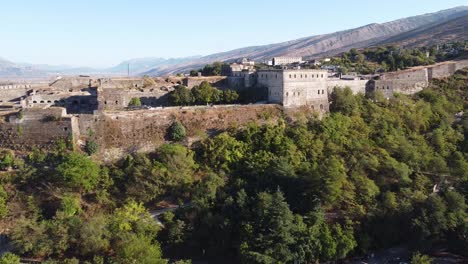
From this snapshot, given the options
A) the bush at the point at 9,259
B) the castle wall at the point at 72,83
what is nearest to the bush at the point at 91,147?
the bush at the point at 9,259

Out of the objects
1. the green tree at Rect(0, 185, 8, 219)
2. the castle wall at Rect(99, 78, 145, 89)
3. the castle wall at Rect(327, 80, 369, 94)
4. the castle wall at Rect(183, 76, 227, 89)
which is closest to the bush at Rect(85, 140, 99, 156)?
the green tree at Rect(0, 185, 8, 219)

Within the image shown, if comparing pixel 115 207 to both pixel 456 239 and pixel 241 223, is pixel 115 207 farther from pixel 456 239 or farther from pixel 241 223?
pixel 456 239

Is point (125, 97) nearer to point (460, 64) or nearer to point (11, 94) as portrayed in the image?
point (11, 94)

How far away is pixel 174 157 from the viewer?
26203 mm

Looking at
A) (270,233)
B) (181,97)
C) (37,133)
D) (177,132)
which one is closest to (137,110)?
(177,132)

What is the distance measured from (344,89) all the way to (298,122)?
6332 millimetres

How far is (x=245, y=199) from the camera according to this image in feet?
78.9

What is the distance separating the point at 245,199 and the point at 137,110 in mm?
9705

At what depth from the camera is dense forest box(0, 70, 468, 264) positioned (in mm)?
21734

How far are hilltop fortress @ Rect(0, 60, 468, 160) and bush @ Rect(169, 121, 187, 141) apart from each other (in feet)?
1.55

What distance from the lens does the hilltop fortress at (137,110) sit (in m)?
26.4

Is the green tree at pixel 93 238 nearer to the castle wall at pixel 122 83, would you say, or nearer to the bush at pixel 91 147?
the bush at pixel 91 147

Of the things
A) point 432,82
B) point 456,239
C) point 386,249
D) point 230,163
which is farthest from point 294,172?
point 432,82

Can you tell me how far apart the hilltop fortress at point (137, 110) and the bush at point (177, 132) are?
47 centimetres
